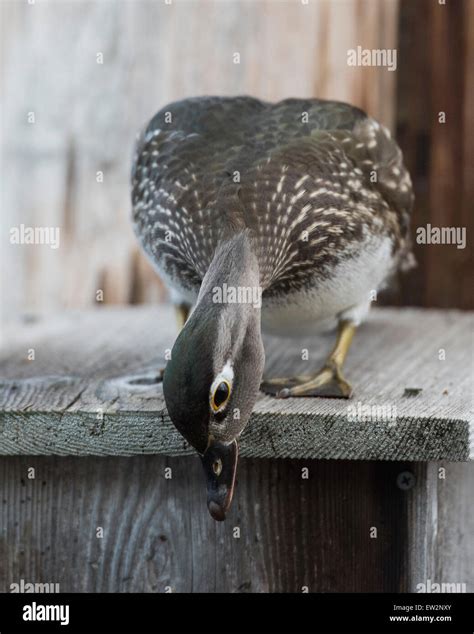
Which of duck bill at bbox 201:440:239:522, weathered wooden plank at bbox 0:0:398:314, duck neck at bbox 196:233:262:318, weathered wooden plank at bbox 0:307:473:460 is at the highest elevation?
weathered wooden plank at bbox 0:0:398:314

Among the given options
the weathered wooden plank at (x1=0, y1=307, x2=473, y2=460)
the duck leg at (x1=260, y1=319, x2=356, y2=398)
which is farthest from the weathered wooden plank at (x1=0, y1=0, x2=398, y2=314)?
the duck leg at (x1=260, y1=319, x2=356, y2=398)

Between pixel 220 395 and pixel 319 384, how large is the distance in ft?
2.31

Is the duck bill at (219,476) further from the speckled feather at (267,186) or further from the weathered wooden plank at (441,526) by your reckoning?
the speckled feather at (267,186)

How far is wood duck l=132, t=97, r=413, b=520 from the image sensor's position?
9.79 ft

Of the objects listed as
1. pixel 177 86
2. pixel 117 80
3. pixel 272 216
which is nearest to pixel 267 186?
pixel 272 216

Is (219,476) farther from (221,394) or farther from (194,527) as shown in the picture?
(194,527)

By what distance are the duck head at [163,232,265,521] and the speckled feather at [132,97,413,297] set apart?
38 cm

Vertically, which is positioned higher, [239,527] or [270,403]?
[270,403]

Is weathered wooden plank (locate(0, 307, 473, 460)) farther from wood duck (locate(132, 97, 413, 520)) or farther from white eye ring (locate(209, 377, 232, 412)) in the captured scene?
white eye ring (locate(209, 377, 232, 412))

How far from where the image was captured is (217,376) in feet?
8.21

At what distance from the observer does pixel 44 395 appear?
10.1 ft

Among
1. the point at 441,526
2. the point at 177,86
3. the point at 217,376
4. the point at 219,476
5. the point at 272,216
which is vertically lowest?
the point at 441,526

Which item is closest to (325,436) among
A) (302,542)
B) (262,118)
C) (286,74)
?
(302,542)
